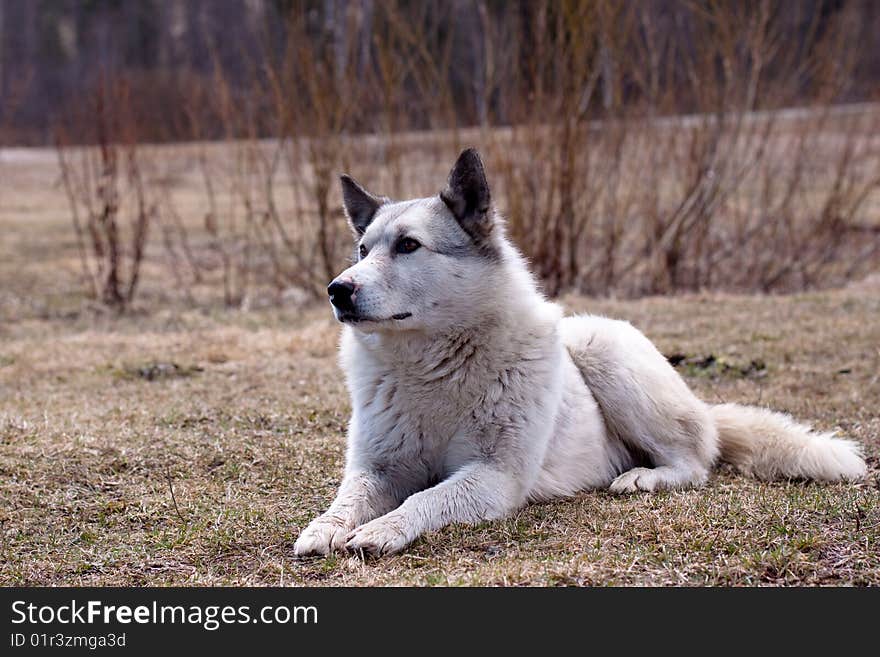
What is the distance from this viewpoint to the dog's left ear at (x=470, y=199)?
4035 mm

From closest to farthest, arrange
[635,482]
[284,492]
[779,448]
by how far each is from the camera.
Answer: [635,482], [284,492], [779,448]

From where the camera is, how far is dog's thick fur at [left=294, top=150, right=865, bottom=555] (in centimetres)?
375

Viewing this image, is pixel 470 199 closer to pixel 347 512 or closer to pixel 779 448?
pixel 347 512

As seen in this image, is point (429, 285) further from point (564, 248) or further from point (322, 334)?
point (564, 248)

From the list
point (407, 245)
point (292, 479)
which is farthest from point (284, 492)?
point (407, 245)

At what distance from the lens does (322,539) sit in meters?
3.55

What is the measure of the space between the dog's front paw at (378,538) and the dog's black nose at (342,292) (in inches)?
31.9

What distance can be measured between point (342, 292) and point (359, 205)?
0.89m

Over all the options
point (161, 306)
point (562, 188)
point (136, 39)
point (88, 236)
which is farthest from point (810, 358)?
point (136, 39)

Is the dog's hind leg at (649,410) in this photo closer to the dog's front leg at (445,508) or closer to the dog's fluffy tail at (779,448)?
the dog's fluffy tail at (779,448)

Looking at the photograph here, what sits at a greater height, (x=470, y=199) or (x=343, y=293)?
(x=470, y=199)

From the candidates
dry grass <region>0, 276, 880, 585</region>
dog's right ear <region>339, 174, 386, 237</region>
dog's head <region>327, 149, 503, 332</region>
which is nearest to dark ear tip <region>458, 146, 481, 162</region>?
dog's head <region>327, 149, 503, 332</region>

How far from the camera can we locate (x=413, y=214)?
13.4ft

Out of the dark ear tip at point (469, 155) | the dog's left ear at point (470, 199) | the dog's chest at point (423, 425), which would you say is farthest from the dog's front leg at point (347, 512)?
the dark ear tip at point (469, 155)
